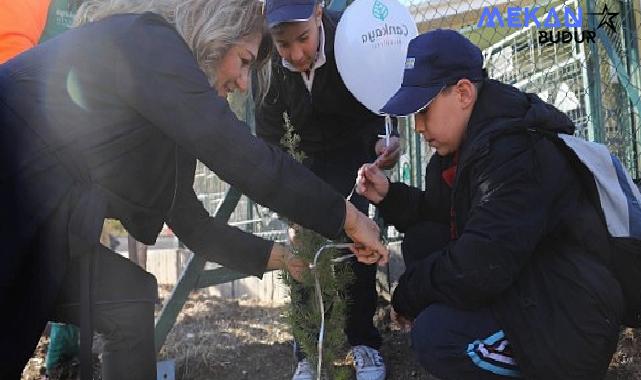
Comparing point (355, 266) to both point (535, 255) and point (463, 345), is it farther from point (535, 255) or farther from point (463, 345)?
point (535, 255)

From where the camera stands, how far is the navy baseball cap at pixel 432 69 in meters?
1.91

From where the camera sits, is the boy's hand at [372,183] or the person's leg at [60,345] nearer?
the boy's hand at [372,183]

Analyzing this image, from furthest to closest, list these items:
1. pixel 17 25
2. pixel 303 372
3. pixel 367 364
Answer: pixel 367 364
pixel 303 372
pixel 17 25

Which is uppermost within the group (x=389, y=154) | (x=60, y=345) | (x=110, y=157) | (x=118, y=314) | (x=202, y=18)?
(x=202, y=18)

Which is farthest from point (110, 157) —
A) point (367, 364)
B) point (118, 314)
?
point (367, 364)

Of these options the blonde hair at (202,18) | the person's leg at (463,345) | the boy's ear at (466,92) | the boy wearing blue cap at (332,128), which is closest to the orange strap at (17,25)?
the blonde hair at (202,18)

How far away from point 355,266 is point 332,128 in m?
0.63

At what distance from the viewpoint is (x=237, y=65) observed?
1862 millimetres

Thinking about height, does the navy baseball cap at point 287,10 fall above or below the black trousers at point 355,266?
above

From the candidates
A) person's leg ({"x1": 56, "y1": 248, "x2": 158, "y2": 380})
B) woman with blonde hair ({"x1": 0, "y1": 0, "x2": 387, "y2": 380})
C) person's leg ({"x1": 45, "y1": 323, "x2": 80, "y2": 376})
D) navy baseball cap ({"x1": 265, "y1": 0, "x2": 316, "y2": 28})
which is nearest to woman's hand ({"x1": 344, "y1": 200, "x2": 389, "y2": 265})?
woman with blonde hair ({"x1": 0, "y1": 0, "x2": 387, "y2": 380})

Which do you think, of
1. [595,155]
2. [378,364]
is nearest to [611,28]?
[595,155]

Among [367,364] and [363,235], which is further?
[367,364]

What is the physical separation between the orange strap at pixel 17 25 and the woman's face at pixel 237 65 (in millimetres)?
986

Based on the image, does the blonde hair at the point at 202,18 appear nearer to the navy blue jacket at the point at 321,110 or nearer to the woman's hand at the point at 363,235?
the woman's hand at the point at 363,235
